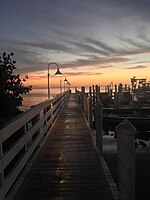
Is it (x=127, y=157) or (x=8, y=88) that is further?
(x=8, y=88)

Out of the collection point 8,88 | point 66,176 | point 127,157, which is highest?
point 8,88

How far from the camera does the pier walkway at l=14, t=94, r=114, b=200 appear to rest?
472 centimetres

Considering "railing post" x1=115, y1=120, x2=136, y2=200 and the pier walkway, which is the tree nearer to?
the pier walkway

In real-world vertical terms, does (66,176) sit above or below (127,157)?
below

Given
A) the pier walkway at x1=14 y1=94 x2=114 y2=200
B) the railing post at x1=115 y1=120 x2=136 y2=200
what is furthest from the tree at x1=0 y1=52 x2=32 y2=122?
the railing post at x1=115 y1=120 x2=136 y2=200

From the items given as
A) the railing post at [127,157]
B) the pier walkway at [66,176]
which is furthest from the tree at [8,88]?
the railing post at [127,157]

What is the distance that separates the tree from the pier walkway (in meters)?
1.32

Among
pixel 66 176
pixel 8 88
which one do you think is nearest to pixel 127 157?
pixel 66 176

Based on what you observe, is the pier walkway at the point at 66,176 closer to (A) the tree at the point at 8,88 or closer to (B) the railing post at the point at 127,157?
(B) the railing post at the point at 127,157

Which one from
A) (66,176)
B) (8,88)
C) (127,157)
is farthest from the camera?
(8,88)

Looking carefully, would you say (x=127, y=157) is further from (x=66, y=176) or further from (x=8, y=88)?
(x=8, y=88)

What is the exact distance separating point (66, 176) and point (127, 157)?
182 cm

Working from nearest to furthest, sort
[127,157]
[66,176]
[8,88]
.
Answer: [127,157]
[66,176]
[8,88]

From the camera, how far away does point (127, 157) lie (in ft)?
13.6
